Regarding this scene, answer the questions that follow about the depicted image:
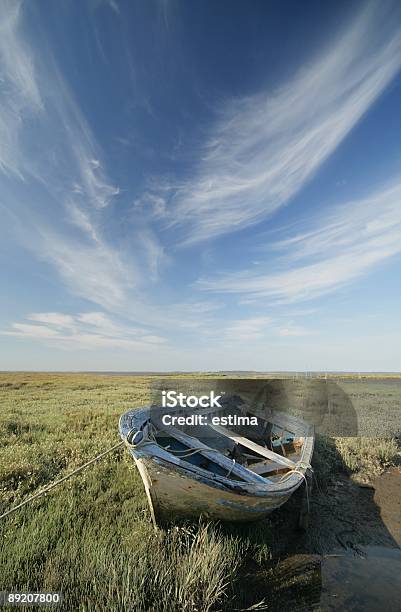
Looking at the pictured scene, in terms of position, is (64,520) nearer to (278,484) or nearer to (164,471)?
(164,471)

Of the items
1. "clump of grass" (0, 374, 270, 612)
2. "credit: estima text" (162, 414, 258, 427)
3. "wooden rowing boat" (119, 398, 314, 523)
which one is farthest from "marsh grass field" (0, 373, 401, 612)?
"credit: estima text" (162, 414, 258, 427)

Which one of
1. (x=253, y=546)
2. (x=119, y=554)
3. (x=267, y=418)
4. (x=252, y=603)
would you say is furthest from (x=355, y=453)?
(x=119, y=554)

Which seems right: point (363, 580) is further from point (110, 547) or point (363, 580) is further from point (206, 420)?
point (206, 420)

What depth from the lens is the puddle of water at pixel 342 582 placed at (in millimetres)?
4324

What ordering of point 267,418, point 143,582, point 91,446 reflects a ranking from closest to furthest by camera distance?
point 143,582 < point 91,446 < point 267,418

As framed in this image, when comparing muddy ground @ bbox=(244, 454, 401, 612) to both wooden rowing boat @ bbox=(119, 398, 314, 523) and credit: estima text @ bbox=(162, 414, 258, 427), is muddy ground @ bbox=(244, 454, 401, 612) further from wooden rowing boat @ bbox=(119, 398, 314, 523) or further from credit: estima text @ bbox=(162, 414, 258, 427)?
credit: estima text @ bbox=(162, 414, 258, 427)

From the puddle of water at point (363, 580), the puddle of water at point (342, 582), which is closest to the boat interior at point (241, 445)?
the puddle of water at point (342, 582)

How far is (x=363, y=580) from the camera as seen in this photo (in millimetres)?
4879

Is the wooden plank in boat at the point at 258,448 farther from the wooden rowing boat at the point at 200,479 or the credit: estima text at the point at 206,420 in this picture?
the credit: estima text at the point at 206,420

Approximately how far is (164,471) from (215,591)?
1.54 m

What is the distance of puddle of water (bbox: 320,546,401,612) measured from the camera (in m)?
4.35

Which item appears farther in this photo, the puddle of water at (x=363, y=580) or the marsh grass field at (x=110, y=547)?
the puddle of water at (x=363, y=580)

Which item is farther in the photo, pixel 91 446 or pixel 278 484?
pixel 91 446

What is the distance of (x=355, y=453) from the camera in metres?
10.8
